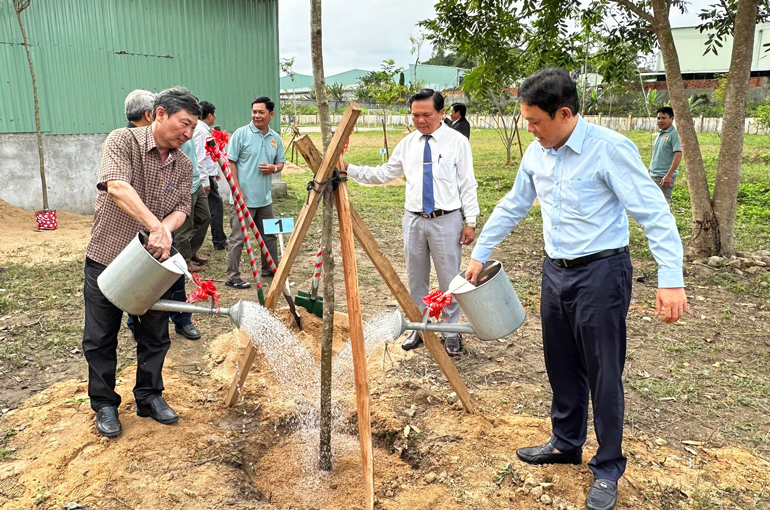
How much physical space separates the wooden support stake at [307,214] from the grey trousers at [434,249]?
56.3 inches

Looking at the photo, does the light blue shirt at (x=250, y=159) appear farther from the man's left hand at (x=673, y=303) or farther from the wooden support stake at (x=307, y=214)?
the man's left hand at (x=673, y=303)

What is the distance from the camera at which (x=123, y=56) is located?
9.13 metres

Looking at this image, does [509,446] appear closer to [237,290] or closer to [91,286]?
[91,286]

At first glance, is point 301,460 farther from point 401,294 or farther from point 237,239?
point 237,239

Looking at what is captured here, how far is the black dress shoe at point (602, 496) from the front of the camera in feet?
8.52

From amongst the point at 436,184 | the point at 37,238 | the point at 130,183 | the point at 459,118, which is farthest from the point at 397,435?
the point at 459,118

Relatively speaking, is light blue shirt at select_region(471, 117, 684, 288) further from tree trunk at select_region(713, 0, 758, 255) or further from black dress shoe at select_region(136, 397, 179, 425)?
tree trunk at select_region(713, 0, 758, 255)

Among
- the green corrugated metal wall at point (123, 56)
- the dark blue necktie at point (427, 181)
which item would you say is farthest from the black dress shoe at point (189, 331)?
the green corrugated metal wall at point (123, 56)

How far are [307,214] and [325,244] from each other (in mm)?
190

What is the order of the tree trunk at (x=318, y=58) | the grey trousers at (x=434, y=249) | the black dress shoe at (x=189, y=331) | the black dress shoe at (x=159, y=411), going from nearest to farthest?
the tree trunk at (x=318, y=58) < the black dress shoe at (x=159, y=411) < the grey trousers at (x=434, y=249) < the black dress shoe at (x=189, y=331)

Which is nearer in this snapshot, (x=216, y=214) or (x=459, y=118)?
(x=216, y=214)

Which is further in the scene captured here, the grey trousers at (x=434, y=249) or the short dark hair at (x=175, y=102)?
the grey trousers at (x=434, y=249)

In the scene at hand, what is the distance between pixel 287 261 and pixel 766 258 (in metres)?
5.95

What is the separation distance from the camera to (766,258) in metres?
6.56
